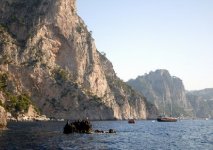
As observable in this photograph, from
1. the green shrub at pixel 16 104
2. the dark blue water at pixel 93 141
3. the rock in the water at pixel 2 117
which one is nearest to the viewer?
the dark blue water at pixel 93 141

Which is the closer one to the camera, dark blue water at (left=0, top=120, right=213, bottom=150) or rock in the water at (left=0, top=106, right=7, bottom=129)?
dark blue water at (left=0, top=120, right=213, bottom=150)

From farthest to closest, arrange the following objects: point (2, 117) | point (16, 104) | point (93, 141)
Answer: point (16, 104) → point (2, 117) → point (93, 141)

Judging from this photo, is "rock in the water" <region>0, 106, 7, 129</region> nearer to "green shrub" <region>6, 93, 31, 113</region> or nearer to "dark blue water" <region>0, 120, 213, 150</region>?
"dark blue water" <region>0, 120, 213, 150</region>

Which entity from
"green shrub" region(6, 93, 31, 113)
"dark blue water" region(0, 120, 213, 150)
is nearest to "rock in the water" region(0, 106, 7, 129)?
"dark blue water" region(0, 120, 213, 150)

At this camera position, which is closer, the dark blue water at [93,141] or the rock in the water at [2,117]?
the dark blue water at [93,141]

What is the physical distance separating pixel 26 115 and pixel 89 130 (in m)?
103

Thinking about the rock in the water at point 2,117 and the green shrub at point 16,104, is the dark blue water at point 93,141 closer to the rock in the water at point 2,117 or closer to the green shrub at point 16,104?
the rock in the water at point 2,117

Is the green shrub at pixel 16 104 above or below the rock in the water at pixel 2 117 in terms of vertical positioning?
above

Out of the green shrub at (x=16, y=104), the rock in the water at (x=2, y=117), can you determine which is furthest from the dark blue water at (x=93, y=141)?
the green shrub at (x=16, y=104)

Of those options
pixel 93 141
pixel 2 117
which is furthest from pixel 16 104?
pixel 93 141

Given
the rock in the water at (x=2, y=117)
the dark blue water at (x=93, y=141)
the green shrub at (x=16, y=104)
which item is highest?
the green shrub at (x=16, y=104)

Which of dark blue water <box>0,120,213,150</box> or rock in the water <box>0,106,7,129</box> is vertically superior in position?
rock in the water <box>0,106,7,129</box>

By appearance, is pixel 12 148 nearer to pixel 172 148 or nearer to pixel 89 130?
pixel 172 148

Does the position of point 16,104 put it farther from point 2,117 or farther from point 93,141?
point 93,141
